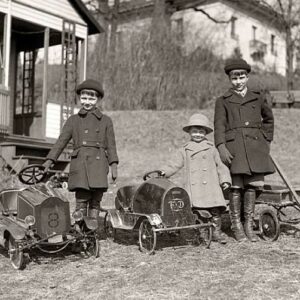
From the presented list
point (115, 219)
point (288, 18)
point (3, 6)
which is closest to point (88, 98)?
point (115, 219)

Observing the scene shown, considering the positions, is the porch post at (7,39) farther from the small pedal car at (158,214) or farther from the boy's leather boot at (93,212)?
the small pedal car at (158,214)

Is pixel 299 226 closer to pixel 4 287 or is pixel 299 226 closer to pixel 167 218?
pixel 167 218

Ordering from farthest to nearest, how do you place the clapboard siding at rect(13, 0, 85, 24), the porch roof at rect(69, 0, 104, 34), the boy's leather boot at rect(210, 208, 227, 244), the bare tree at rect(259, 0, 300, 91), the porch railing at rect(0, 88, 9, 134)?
the bare tree at rect(259, 0, 300, 91) → the porch roof at rect(69, 0, 104, 34) → the clapboard siding at rect(13, 0, 85, 24) → the porch railing at rect(0, 88, 9, 134) → the boy's leather boot at rect(210, 208, 227, 244)

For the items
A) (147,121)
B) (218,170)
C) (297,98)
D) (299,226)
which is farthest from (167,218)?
(297,98)

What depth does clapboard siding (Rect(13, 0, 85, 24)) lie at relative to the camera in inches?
579

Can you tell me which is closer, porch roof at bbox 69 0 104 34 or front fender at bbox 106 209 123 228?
front fender at bbox 106 209 123 228

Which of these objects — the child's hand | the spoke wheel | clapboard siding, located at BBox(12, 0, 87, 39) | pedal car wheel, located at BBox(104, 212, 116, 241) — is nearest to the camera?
the spoke wheel

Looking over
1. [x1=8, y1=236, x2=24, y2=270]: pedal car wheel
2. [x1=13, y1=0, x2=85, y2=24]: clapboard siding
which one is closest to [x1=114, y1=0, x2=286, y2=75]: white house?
[x1=13, y1=0, x2=85, y2=24]: clapboard siding

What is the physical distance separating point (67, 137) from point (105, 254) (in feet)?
4.55

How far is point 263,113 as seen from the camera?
23.1 feet

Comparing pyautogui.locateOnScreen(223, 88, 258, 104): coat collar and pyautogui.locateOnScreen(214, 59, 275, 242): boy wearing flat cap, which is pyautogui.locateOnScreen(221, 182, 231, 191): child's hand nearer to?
pyautogui.locateOnScreen(214, 59, 275, 242): boy wearing flat cap

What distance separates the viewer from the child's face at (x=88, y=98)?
22.0 ft

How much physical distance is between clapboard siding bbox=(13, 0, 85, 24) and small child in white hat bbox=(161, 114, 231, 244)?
29.1ft

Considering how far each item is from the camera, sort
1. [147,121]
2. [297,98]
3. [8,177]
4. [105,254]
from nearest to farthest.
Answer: [105,254] < [8,177] < [147,121] < [297,98]
